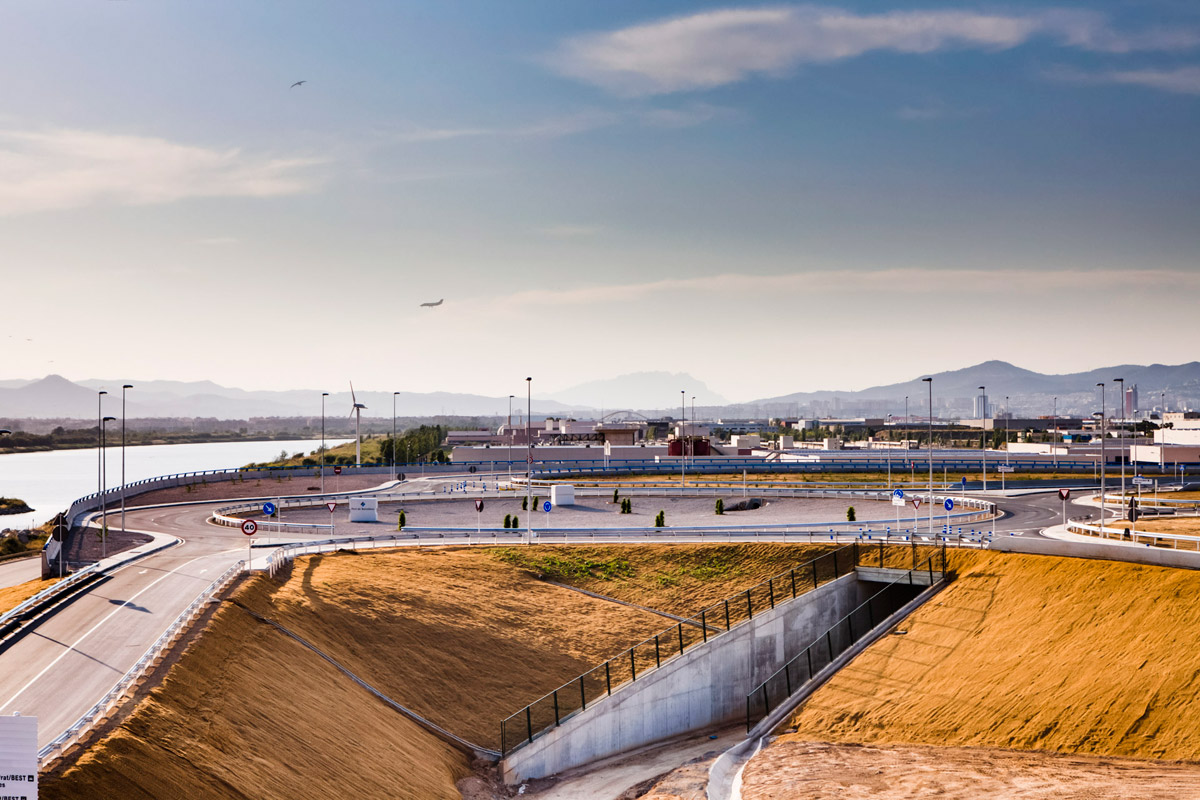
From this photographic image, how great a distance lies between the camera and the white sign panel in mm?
13859

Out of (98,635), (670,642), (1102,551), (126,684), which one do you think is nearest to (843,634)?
(670,642)

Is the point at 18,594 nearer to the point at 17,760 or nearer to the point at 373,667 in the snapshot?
the point at 373,667

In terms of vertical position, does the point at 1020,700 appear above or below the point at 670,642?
above

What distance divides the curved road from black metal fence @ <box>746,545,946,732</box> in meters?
10.6

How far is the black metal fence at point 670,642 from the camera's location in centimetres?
2906

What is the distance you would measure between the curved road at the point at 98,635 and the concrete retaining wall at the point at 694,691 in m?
11.9

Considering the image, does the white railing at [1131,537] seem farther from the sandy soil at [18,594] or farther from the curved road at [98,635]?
the sandy soil at [18,594]

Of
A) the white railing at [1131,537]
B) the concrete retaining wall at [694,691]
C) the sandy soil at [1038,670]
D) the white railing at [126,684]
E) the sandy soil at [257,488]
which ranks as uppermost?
the white railing at [1131,537]

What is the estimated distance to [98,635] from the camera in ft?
83.5

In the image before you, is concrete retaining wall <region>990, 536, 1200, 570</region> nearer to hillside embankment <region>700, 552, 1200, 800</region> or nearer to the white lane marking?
hillside embankment <region>700, 552, 1200, 800</region>

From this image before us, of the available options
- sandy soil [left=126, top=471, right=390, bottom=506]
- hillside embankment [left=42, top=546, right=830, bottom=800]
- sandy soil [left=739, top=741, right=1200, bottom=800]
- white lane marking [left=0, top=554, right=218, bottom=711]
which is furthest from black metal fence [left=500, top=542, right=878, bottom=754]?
sandy soil [left=126, top=471, right=390, bottom=506]

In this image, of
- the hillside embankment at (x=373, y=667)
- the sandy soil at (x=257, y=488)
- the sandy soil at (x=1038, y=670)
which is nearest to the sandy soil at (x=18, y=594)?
the hillside embankment at (x=373, y=667)

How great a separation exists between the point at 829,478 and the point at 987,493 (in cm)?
1755

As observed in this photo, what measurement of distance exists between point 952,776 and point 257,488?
65.3m
